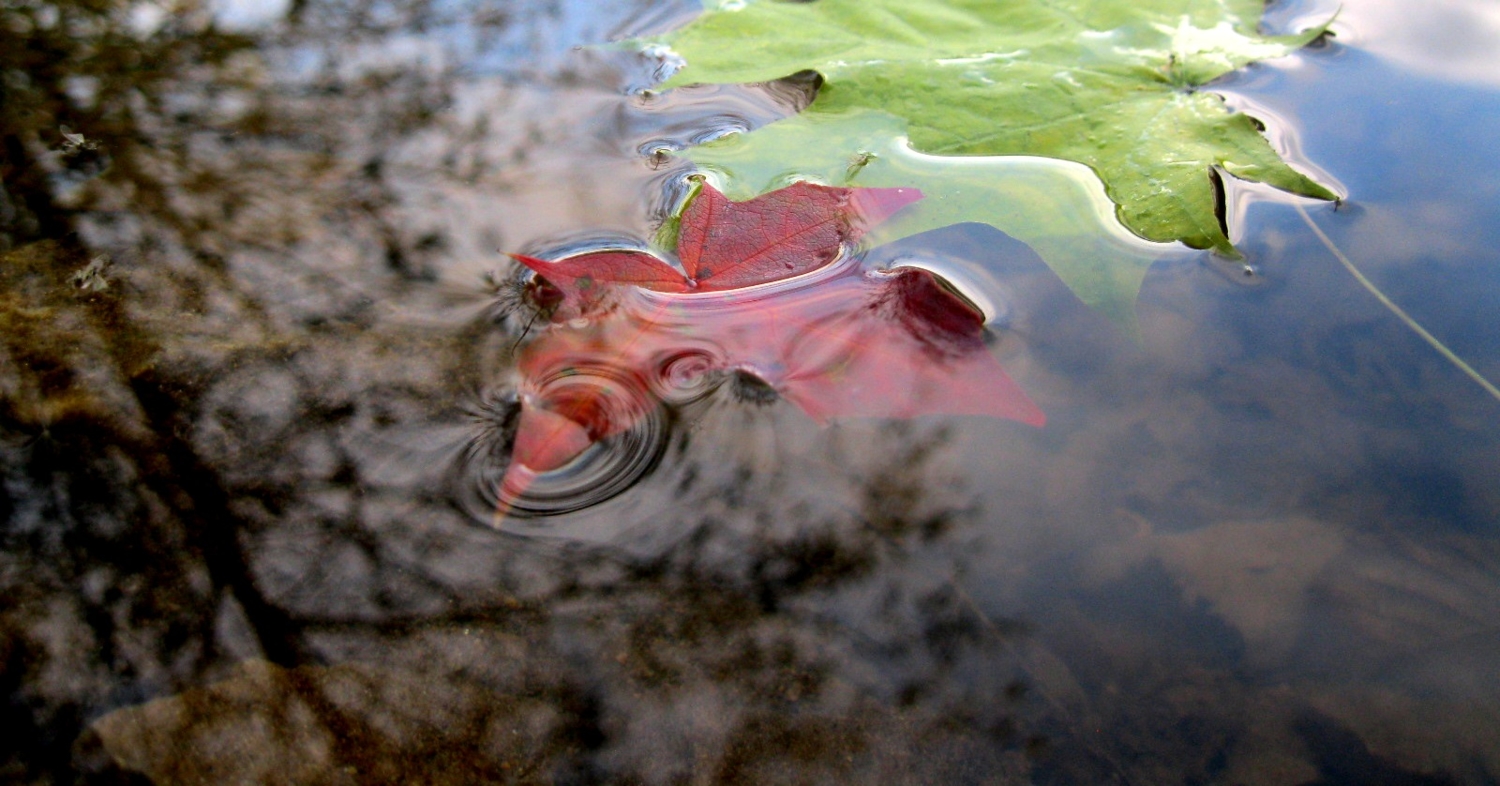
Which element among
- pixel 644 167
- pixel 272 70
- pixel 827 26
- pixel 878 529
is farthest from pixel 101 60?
pixel 878 529

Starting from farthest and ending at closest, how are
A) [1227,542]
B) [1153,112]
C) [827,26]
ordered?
[827,26] < [1153,112] < [1227,542]

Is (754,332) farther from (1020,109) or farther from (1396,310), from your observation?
(1396,310)

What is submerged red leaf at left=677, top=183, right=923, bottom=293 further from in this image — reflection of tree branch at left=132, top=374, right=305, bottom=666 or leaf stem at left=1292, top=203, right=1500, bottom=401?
leaf stem at left=1292, top=203, right=1500, bottom=401

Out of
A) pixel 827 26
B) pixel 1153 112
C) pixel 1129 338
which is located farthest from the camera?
pixel 827 26

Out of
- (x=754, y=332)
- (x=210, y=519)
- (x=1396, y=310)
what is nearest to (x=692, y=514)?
(x=754, y=332)

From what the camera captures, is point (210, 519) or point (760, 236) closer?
point (210, 519)

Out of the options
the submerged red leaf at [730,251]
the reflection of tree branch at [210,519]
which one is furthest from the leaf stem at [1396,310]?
the reflection of tree branch at [210,519]

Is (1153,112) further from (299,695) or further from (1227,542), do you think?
(299,695)
